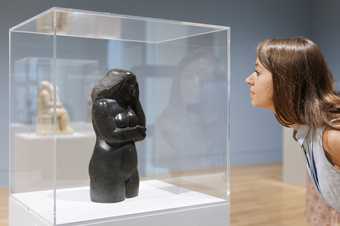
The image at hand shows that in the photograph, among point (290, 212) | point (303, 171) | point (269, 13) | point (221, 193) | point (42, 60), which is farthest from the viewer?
point (269, 13)

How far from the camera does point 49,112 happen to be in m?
2.30

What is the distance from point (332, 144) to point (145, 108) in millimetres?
1769

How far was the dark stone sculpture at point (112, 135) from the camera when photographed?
7.69 feet

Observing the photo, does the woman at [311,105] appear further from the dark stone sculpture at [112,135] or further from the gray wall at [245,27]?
the gray wall at [245,27]

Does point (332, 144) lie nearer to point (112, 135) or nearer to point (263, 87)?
point (263, 87)

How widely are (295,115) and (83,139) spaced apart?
5.72ft

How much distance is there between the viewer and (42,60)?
2312 millimetres

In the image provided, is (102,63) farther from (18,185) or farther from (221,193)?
(221,193)

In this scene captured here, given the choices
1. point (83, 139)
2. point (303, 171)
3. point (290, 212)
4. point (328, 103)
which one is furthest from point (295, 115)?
point (303, 171)

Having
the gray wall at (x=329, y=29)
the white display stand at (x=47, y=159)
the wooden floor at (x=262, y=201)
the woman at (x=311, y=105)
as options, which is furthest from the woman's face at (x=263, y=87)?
the gray wall at (x=329, y=29)

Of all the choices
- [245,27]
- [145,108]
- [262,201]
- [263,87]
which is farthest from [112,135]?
[245,27]

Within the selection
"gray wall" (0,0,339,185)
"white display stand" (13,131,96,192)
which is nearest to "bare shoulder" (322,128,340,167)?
"white display stand" (13,131,96,192)

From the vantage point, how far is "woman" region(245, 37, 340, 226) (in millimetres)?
1333

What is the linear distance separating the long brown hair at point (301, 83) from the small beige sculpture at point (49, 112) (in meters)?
1.10
